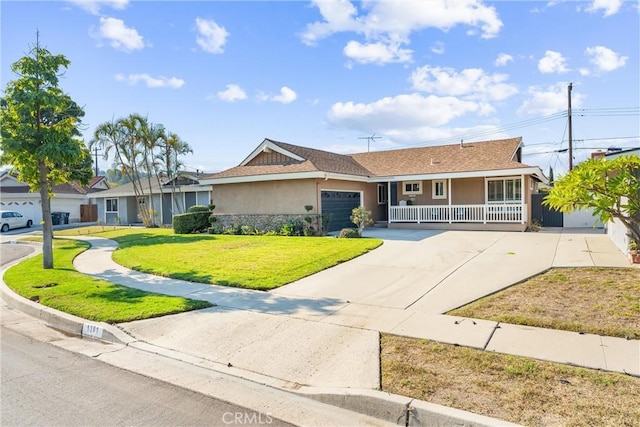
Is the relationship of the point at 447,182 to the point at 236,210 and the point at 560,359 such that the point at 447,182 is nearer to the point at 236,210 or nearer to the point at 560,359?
the point at 236,210

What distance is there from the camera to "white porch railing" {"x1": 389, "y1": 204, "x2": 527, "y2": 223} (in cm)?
1794

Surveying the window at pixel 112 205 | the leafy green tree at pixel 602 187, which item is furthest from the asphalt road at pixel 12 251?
the leafy green tree at pixel 602 187

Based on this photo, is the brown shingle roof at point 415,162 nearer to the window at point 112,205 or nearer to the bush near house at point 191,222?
the bush near house at point 191,222

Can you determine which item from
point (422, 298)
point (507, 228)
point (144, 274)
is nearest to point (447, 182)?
point (507, 228)

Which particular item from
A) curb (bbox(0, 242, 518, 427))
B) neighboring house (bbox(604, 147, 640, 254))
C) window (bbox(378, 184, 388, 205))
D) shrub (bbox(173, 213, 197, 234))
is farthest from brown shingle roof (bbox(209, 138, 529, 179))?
curb (bbox(0, 242, 518, 427))

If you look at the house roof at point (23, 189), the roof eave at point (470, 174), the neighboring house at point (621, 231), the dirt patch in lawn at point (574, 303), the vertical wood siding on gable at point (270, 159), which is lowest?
the dirt patch in lawn at point (574, 303)

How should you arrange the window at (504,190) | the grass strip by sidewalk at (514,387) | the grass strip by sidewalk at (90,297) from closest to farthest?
1. the grass strip by sidewalk at (514,387)
2. the grass strip by sidewalk at (90,297)
3. the window at (504,190)

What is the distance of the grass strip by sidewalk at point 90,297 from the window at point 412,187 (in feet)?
54.1

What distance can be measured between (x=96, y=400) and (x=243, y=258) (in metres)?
7.65

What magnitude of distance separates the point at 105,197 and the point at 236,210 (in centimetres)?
2096

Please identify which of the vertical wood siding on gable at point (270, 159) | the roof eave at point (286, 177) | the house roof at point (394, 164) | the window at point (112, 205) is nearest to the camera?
the roof eave at point (286, 177)

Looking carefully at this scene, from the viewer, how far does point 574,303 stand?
6.22m

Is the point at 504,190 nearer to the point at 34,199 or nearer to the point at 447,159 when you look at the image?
the point at 447,159

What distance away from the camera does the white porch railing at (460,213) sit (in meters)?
17.9
